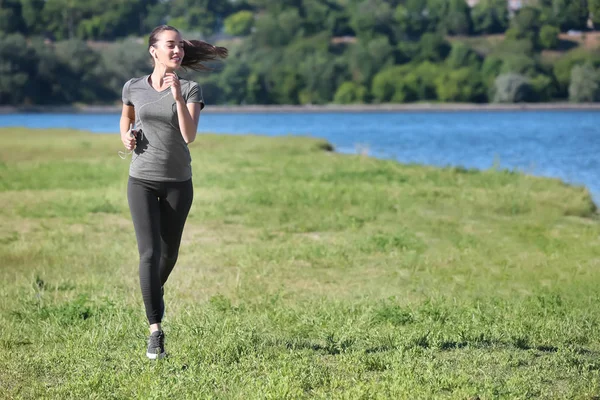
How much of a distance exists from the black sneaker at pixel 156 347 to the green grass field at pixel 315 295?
9 centimetres

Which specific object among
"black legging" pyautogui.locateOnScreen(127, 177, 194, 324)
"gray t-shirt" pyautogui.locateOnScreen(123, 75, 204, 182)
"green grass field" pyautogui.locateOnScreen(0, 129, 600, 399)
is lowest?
"green grass field" pyautogui.locateOnScreen(0, 129, 600, 399)

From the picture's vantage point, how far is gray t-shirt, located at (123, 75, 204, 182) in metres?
7.08

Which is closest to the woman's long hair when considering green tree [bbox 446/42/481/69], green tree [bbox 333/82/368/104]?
green tree [bbox 333/82/368/104]

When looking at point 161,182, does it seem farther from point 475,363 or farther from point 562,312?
point 562,312

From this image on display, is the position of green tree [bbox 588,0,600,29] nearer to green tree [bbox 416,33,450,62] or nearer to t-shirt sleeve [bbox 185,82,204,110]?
green tree [bbox 416,33,450,62]

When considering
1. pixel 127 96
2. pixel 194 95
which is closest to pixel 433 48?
pixel 127 96

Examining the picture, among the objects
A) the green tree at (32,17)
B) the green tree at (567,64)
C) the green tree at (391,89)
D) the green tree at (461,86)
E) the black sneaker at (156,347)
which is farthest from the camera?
the green tree at (32,17)

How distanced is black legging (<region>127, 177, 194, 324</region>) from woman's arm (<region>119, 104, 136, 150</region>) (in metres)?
0.27

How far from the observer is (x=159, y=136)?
280 inches

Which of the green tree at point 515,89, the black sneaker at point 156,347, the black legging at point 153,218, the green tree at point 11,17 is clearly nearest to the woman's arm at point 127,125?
the black legging at point 153,218

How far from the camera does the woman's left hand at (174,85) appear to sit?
6.83 metres

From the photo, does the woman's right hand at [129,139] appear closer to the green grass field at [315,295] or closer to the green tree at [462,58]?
the green grass field at [315,295]

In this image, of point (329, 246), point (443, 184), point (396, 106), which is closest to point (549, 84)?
point (396, 106)

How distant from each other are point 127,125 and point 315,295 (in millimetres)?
3916
